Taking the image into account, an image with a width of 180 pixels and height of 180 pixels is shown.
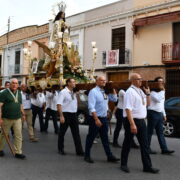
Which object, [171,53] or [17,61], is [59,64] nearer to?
[171,53]

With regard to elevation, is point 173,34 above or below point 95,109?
above

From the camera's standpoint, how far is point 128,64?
69.4 feet

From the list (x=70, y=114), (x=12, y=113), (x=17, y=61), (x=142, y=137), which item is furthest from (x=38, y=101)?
(x=17, y=61)

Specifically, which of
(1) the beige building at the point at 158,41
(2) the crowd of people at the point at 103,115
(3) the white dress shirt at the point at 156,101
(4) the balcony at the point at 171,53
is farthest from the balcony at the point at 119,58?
(3) the white dress shirt at the point at 156,101

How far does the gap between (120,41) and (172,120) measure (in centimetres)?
1257

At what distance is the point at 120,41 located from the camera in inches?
864

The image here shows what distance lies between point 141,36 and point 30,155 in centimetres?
1522

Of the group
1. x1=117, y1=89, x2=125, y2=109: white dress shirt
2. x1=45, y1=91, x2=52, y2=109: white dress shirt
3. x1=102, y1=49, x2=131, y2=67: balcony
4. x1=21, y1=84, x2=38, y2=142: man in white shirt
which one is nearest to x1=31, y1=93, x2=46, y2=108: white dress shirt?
x1=45, y1=91, x2=52, y2=109: white dress shirt

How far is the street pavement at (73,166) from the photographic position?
5.12 m

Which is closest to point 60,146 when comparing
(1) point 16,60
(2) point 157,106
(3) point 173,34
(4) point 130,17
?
(2) point 157,106

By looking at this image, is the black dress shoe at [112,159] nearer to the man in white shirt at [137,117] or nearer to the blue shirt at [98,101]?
the man in white shirt at [137,117]

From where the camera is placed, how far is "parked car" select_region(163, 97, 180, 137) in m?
10.0

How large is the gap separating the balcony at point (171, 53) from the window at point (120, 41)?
3275 mm

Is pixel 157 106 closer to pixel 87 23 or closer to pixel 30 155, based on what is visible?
pixel 30 155
